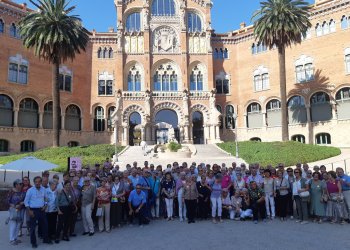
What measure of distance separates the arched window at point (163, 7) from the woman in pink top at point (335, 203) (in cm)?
3856

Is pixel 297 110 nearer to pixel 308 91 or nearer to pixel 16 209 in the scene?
pixel 308 91

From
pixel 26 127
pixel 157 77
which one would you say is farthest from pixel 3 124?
pixel 157 77

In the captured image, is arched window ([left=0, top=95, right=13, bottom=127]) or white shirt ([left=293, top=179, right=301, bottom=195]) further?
arched window ([left=0, top=95, right=13, bottom=127])

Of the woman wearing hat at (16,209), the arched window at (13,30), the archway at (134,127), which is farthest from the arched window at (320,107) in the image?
the arched window at (13,30)

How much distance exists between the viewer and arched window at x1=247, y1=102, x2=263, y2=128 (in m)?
43.1

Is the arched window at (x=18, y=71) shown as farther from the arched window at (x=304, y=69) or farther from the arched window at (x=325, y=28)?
the arched window at (x=325, y=28)

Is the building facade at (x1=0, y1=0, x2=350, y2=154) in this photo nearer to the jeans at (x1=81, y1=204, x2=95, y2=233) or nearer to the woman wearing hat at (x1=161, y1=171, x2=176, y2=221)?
the woman wearing hat at (x1=161, y1=171, x2=176, y2=221)

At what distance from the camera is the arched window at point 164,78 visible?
43281 millimetres

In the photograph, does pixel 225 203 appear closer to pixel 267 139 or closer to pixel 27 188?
pixel 27 188

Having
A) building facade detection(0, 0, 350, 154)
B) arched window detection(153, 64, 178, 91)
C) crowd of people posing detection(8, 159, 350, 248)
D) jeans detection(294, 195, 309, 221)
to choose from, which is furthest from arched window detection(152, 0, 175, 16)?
jeans detection(294, 195, 309, 221)

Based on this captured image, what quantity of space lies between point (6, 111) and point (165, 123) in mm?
19189

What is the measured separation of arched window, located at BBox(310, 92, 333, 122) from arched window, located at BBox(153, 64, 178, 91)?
60.7 ft

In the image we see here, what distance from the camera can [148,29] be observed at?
42.6m

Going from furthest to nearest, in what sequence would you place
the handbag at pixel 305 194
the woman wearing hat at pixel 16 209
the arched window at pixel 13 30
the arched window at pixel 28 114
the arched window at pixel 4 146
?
the arched window at pixel 28 114, the arched window at pixel 13 30, the arched window at pixel 4 146, the handbag at pixel 305 194, the woman wearing hat at pixel 16 209
